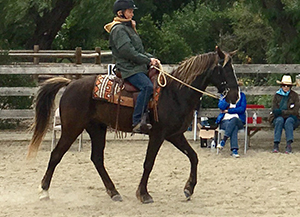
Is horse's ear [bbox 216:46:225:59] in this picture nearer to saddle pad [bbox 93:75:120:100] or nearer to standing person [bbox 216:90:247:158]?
saddle pad [bbox 93:75:120:100]

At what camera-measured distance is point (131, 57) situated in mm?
6941

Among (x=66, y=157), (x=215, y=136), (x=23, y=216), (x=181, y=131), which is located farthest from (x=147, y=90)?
(x=215, y=136)

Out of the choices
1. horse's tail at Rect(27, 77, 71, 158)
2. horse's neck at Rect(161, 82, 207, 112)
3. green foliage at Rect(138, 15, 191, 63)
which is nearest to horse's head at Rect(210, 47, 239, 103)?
horse's neck at Rect(161, 82, 207, 112)

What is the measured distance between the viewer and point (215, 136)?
11.0 m

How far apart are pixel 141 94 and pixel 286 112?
4282mm

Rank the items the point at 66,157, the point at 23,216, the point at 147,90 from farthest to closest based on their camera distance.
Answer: the point at 66,157 < the point at 147,90 < the point at 23,216

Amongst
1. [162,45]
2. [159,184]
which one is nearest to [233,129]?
[159,184]

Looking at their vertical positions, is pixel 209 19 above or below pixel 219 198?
above

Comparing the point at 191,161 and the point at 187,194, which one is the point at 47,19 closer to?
the point at 191,161

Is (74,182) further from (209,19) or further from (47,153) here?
(209,19)

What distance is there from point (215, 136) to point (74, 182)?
11.8 feet

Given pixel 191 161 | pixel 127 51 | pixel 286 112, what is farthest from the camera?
pixel 286 112

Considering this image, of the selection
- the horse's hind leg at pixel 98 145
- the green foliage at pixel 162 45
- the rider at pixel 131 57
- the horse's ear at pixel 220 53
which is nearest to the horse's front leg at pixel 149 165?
the rider at pixel 131 57

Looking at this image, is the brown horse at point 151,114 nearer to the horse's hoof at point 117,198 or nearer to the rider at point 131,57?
the horse's hoof at point 117,198
